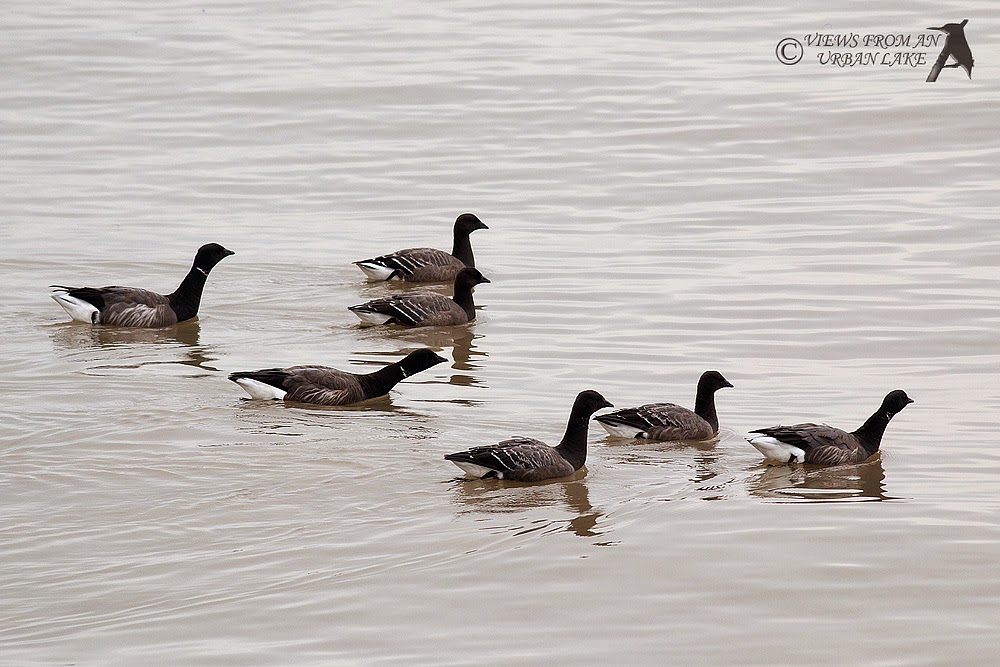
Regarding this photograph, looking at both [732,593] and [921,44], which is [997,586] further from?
[921,44]

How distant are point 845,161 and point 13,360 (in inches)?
584

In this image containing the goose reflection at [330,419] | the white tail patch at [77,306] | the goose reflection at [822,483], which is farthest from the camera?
the white tail patch at [77,306]

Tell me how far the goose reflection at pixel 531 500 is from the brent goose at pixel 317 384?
Answer: 94.3 inches

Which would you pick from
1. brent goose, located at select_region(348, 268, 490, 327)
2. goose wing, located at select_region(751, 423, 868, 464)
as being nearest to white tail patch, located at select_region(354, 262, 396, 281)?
brent goose, located at select_region(348, 268, 490, 327)

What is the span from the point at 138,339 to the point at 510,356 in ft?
12.6

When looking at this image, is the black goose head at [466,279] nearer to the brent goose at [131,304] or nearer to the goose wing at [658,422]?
the brent goose at [131,304]

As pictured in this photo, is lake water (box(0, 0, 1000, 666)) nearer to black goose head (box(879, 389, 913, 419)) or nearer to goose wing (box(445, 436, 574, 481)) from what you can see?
goose wing (box(445, 436, 574, 481))

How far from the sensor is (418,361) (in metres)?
12.7

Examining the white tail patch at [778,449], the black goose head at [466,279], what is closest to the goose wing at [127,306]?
the black goose head at [466,279]

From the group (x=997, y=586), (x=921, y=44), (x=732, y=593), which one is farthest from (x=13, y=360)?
(x=921, y=44)

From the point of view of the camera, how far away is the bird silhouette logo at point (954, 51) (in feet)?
99.5

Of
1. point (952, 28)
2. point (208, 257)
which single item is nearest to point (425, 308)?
point (208, 257)

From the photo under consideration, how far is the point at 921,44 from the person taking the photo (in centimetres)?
3162

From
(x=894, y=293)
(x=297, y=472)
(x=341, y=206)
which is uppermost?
(x=341, y=206)
